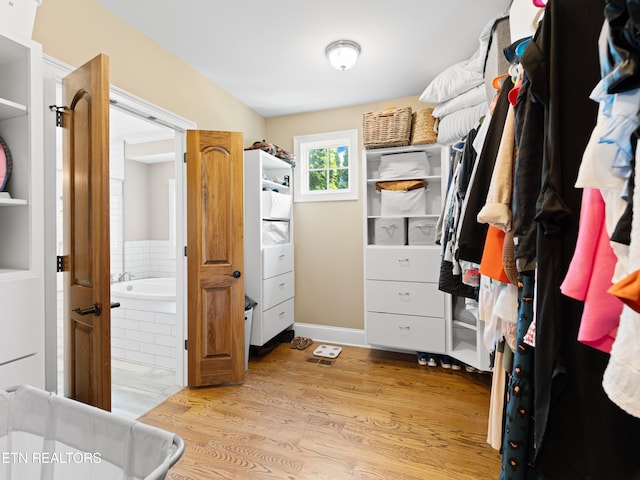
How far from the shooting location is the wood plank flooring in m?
1.58

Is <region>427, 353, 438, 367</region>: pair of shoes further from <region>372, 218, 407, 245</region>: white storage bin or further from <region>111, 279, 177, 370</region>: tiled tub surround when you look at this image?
<region>111, 279, 177, 370</region>: tiled tub surround

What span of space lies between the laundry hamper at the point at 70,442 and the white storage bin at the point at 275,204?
7.37ft

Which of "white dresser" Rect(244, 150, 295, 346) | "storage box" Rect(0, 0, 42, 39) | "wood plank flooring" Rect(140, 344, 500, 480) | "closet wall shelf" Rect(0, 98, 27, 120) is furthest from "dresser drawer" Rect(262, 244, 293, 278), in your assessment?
"storage box" Rect(0, 0, 42, 39)

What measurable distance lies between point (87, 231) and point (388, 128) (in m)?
2.37

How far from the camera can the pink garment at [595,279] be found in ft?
1.66

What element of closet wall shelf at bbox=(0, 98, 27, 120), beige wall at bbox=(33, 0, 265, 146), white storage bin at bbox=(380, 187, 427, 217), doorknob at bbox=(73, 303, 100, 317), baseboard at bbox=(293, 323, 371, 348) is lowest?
baseboard at bbox=(293, 323, 371, 348)

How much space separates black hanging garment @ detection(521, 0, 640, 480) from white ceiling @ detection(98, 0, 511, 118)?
5.02 feet

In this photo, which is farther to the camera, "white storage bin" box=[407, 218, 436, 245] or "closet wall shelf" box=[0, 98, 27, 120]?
"white storage bin" box=[407, 218, 436, 245]

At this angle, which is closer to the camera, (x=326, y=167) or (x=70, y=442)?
(x=70, y=442)

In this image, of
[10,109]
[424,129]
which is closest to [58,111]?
[10,109]

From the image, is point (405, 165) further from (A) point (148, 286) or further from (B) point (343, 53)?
(A) point (148, 286)

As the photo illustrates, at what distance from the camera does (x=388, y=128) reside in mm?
2760

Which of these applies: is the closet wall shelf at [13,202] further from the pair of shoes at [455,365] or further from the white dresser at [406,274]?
the pair of shoes at [455,365]

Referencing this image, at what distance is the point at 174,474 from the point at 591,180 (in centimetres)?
201
